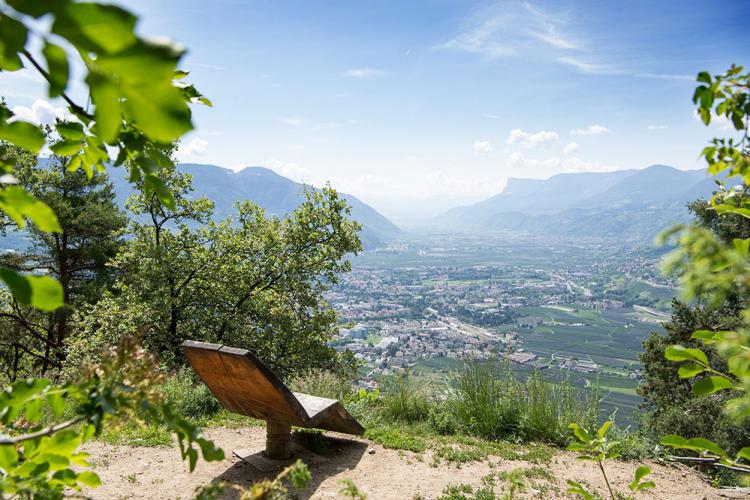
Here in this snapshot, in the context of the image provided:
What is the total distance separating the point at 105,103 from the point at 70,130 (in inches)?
37.1

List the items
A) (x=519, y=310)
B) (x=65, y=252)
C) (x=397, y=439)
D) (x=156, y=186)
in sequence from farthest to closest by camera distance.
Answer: (x=519, y=310) < (x=65, y=252) < (x=397, y=439) < (x=156, y=186)

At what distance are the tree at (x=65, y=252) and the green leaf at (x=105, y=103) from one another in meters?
18.0

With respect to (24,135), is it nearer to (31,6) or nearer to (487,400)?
(31,6)

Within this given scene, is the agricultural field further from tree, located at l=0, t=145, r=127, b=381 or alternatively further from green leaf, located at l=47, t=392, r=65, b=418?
tree, located at l=0, t=145, r=127, b=381

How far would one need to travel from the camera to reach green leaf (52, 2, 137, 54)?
47cm

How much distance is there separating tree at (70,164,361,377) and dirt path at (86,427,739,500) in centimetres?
781

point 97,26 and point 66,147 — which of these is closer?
point 97,26

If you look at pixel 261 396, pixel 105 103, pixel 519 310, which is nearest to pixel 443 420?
pixel 261 396

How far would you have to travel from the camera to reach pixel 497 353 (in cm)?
817

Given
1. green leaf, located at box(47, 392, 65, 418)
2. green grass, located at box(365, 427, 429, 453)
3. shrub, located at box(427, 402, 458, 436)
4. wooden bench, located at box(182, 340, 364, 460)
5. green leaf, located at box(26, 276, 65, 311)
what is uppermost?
green leaf, located at box(26, 276, 65, 311)

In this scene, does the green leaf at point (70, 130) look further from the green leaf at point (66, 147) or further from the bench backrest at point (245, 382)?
the bench backrest at point (245, 382)

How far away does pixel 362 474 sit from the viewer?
206 inches

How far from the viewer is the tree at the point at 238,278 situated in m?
13.3

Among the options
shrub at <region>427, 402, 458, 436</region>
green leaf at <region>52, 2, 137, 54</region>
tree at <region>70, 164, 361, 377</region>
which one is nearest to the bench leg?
shrub at <region>427, 402, 458, 436</region>
